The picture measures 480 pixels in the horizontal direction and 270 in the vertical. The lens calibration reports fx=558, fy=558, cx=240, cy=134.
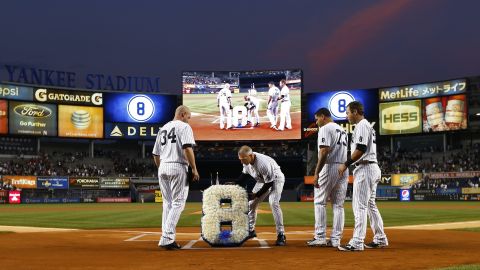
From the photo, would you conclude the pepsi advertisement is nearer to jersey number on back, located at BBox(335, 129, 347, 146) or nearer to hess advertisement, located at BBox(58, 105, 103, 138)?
hess advertisement, located at BBox(58, 105, 103, 138)

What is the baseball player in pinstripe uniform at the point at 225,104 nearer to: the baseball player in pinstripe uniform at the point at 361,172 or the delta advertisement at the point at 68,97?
the delta advertisement at the point at 68,97

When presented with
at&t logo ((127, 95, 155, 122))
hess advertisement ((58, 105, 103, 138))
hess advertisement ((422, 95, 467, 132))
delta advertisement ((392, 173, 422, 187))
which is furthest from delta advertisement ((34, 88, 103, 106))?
hess advertisement ((422, 95, 467, 132))

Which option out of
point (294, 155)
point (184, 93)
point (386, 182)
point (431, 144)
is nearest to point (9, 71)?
point (184, 93)

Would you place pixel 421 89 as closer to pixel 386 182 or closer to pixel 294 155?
pixel 386 182

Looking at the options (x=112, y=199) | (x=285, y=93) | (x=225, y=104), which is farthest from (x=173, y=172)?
(x=225, y=104)

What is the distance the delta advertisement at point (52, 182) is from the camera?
51.8 m

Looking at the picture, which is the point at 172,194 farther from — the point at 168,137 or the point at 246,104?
the point at 246,104

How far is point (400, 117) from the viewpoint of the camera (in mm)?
55406

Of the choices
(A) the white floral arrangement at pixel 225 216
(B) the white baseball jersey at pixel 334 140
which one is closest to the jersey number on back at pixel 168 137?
(A) the white floral arrangement at pixel 225 216

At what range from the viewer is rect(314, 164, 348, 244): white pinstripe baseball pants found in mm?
9062

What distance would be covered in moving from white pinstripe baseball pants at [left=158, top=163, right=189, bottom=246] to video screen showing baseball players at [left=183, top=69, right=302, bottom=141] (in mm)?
48401

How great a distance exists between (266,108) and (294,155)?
6.74 meters

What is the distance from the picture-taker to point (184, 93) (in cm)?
5897

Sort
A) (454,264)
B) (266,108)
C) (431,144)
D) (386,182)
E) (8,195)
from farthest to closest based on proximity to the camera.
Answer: (431,144), (266,108), (386,182), (8,195), (454,264)
